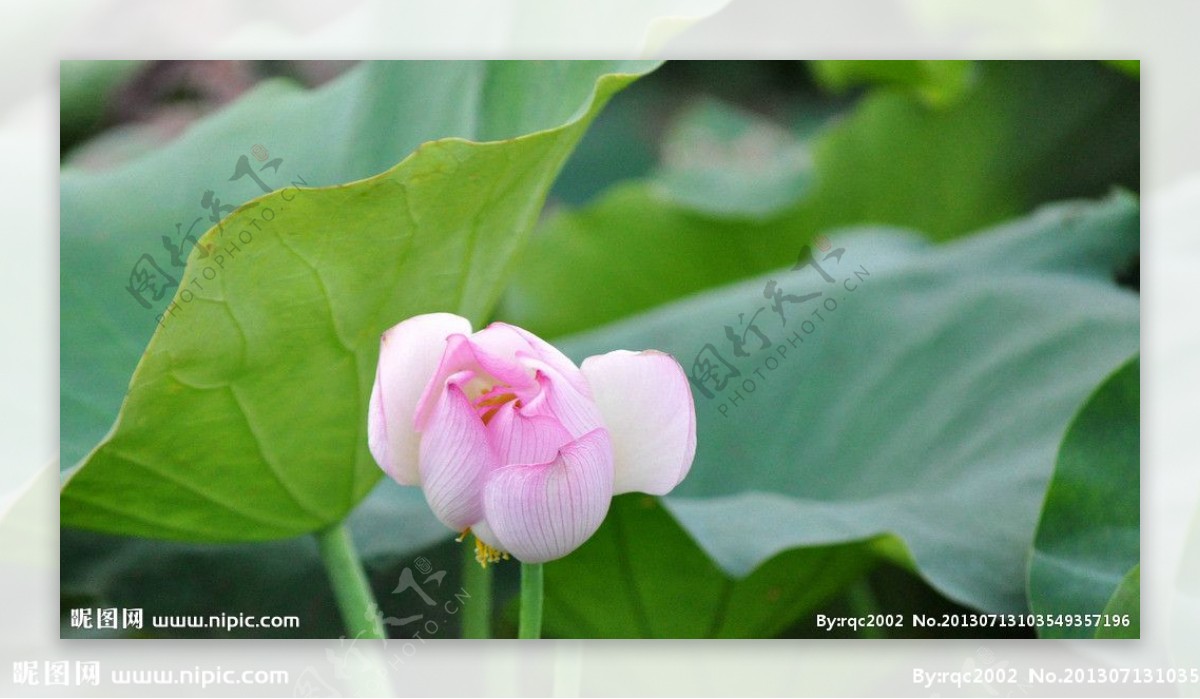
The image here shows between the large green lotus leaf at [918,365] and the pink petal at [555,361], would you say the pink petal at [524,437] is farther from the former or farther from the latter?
the large green lotus leaf at [918,365]

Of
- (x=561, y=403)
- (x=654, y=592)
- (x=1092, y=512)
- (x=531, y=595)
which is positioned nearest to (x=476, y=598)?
(x=654, y=592)

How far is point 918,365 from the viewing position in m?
0.88

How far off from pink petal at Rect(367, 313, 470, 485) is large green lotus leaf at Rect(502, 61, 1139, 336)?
14.4 inches

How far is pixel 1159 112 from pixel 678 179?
1.28 ft

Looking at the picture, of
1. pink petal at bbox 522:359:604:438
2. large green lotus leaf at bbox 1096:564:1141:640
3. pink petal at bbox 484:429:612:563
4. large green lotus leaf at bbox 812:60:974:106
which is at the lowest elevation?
large green lotus leaf at bbox 1096:564:1141:640

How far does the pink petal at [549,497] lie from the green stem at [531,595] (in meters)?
0.03

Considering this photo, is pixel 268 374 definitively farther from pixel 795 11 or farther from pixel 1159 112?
pixel 1159 112

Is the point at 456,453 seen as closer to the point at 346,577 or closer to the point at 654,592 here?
the point at 346,577

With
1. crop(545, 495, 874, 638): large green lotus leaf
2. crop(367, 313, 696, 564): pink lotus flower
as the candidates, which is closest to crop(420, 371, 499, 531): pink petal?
crop(367, 313, 696, 564): pink lotus flower

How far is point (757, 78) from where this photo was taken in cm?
89

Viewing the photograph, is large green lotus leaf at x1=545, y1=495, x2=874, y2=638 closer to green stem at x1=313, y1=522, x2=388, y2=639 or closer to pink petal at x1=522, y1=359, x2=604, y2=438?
green stem at x1=313, y1=522, x2=388, y2=639

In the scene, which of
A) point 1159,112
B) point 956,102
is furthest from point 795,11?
point 1159,112

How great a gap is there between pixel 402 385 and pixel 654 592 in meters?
0.36

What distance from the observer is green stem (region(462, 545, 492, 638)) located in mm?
827
